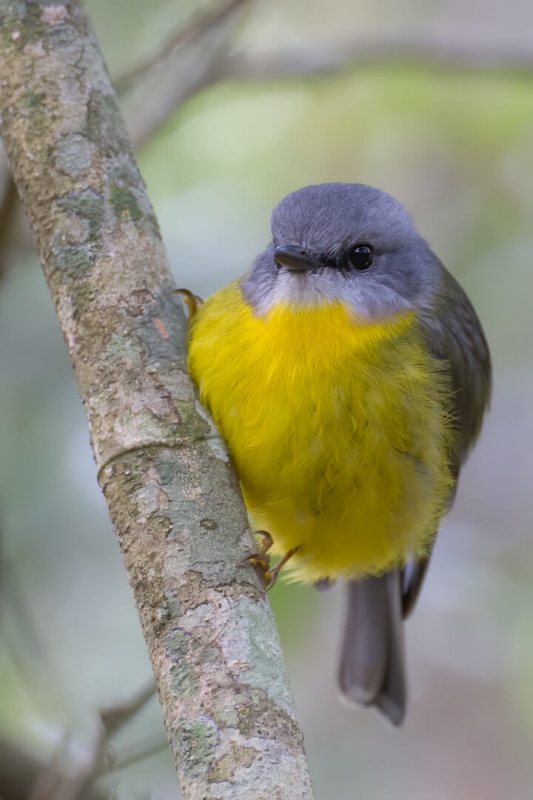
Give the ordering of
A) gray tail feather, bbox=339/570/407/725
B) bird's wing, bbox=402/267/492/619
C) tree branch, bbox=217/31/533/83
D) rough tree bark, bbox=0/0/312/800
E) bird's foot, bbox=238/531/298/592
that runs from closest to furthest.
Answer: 1. rough tree bark, bbox=0/0/312/800
2. bird's foot, bbox=238/531/298/592
3. bird's wing, bbox=402/267/492/619
4. tree branch, bbox=217/31/533/83
5. gray tail feather, bbox=339/570/407/725

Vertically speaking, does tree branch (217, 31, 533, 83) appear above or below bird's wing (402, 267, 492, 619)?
above

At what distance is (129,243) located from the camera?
9.10 feet

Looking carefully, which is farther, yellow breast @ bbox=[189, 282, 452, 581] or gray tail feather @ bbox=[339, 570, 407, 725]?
gray tail feather @ bbox=[339, 570, 407, 725]

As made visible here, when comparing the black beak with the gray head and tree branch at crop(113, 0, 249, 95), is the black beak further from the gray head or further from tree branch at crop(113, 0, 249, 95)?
tree branch at crop(113, 0, 249, 95)

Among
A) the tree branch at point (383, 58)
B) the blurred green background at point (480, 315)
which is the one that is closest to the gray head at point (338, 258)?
the tree branch at point (383, 58)

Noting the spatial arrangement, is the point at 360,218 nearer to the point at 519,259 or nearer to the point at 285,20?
the point at 519,259

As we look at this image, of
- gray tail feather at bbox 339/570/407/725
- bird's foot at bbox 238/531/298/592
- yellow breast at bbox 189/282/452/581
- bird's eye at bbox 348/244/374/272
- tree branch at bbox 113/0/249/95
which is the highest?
tree branch at bbox 113/0/249/95

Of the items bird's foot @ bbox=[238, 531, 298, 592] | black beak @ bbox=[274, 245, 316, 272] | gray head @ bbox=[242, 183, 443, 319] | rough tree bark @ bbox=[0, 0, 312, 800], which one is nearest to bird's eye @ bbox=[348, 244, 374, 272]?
gray head @ bbox=[242, 183, 443, 319]

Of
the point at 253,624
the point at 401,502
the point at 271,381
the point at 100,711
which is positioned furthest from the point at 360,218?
the point at 100,711

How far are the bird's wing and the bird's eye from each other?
272 millimetres

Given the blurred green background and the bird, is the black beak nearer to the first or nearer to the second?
the bird

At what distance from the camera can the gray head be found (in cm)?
308

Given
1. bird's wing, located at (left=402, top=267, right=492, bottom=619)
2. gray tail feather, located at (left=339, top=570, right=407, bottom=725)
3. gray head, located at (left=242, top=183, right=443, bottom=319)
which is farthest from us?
gray tail feather, located at (left=339, top=570, right=407, bottom=725)

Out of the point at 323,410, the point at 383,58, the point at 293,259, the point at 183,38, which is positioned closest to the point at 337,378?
the point at 323,410
